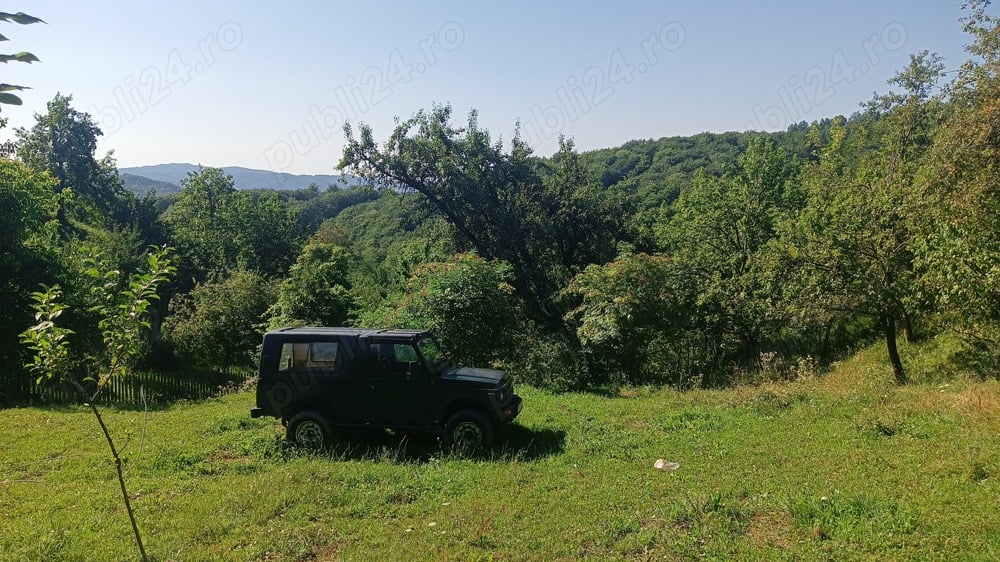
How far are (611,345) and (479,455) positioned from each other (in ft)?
28.6

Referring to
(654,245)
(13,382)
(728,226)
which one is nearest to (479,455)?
(13,382)

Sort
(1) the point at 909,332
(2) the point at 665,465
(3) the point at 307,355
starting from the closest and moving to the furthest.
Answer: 1. (2) the point at 665,465
2. (3) the point at 307,355
3. (1) the point at 909,332

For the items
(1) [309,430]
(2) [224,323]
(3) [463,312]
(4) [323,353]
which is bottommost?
(1) [309,430]

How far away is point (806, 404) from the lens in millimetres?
9750

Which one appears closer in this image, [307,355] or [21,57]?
[21,57]

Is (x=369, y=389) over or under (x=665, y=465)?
over

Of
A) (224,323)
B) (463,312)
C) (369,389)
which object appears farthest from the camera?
(224,323)

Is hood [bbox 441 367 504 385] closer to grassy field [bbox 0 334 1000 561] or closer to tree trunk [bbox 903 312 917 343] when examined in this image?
grassy field [bbox 0 334 1000 561]

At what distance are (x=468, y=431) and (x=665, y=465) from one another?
2.95 metres

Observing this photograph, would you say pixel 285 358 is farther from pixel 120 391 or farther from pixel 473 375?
pixel 120 391

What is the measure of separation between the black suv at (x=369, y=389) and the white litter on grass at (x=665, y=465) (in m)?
2.32

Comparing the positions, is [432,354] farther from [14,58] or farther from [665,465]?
[14,58]

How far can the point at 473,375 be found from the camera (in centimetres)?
877

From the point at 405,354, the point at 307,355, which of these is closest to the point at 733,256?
the point at 405,354
